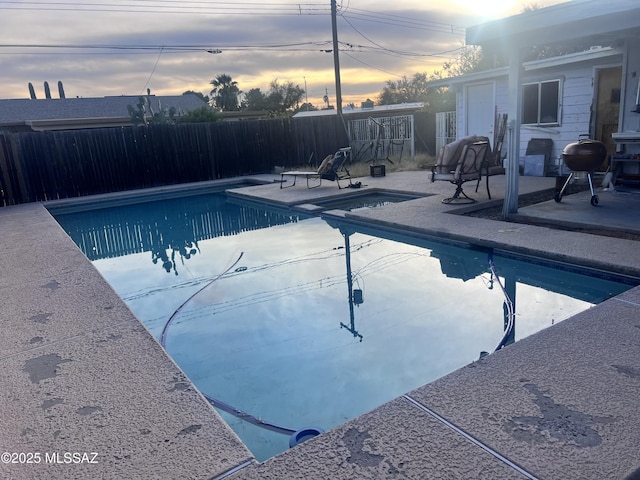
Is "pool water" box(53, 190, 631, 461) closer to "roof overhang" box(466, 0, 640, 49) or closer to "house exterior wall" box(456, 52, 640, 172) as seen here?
"roof overhang" box(466, 0, 640, 49)

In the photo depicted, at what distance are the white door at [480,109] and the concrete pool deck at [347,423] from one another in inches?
363

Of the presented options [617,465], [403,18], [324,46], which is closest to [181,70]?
[324,46]

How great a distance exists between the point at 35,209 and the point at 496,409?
34.1 feet

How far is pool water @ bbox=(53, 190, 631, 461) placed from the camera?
2998 mm

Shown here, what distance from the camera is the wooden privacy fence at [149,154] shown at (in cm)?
1141

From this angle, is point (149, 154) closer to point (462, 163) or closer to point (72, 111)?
point (462, 163)

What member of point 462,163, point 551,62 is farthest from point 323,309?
point 551,62

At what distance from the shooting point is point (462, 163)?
24.2ft

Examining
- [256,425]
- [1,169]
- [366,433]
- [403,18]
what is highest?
[403,18]

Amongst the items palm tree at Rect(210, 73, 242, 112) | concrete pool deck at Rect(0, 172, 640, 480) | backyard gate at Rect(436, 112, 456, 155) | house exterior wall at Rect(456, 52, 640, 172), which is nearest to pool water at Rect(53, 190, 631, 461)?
concrete pool deck at Rect(0, 172, 640, 480)

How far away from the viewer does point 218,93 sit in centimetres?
3925

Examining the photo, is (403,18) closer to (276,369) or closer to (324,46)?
(324,46)

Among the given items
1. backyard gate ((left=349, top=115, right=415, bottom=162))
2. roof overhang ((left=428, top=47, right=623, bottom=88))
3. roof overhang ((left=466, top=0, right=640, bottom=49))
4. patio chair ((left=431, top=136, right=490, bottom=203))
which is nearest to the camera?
roof overhang ((left=466, top=0, right=640, bottom=49))

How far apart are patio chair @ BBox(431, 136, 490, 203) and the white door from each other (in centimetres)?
453
